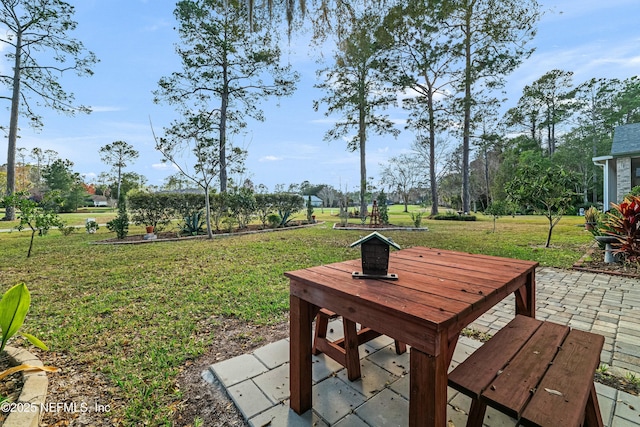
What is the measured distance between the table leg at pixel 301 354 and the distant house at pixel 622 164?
11424mm

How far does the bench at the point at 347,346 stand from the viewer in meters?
1.66

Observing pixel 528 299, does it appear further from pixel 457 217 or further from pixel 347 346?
pixel 457 217

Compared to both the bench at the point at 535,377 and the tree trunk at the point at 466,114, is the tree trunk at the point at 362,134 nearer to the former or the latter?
the tree trunk at the point at 466,114

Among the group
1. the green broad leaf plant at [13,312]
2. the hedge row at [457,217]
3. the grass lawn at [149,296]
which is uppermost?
the green broad leaf plant at [13,312]

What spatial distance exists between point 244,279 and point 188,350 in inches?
69.7

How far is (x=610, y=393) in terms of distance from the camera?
5.14 feet

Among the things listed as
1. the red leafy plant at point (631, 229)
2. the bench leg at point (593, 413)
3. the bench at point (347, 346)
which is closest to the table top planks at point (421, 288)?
the bench at point (347, 346)

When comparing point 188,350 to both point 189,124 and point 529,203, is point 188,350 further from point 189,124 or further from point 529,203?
point 189,124

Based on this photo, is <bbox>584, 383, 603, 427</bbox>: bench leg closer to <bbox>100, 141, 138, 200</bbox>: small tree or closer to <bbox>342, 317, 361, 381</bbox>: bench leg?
<bbox>342, 317, 361, 381</bbox>: bench leg

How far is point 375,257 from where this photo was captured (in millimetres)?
1460

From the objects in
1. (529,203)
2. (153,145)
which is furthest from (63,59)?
(529,203)

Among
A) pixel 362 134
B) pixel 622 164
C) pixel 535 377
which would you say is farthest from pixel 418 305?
pixel 362 134

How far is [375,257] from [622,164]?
12.0m

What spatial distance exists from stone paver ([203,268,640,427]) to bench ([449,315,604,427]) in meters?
→ 0.43
